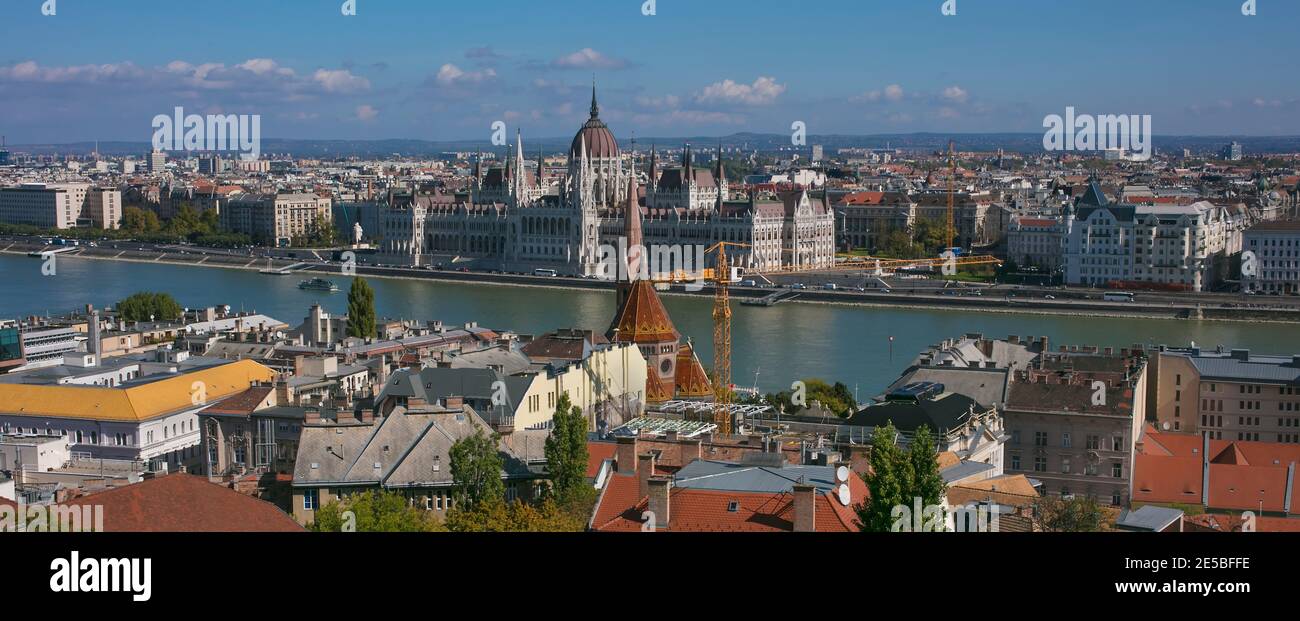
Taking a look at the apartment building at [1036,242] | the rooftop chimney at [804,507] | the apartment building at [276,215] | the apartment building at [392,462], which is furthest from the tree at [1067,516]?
the apartment building at [276,215]

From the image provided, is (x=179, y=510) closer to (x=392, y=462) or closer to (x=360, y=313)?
(x=392, y=462)

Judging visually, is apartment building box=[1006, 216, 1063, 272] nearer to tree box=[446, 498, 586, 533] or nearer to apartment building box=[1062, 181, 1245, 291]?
apartment building box=[1062, 181, 1245, 291]

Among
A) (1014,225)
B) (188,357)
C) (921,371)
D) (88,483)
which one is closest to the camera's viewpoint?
(88,483)

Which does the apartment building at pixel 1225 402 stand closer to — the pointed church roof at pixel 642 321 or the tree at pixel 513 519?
the pointed church roof at pixel 642 321

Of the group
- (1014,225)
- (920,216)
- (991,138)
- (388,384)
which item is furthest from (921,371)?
(991,138)

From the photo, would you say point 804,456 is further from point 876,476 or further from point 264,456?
point 264,456

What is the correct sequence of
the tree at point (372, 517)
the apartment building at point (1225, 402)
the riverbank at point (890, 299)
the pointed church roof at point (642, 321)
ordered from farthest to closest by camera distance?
the riverbank at point (890, 299), the apartment building at point (1225, 402), the pointed church roof at point (642, 321), the tree at point (372, 517)

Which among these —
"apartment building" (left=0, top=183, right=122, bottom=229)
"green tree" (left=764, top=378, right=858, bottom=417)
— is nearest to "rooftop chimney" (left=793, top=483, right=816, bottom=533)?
"green tree" (left=764, top=378, right=858, bottom=417)
